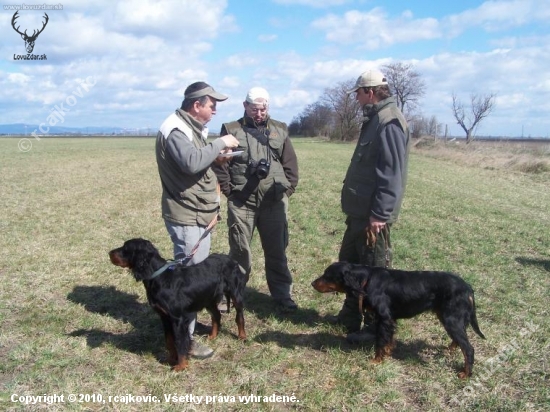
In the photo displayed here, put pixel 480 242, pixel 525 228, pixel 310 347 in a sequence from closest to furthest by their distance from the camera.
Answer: pixel 310 347 < pixel 480 242 < pixel 525 228

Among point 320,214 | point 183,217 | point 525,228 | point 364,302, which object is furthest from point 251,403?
point 525,228

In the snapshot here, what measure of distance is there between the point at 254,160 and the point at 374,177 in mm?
1347

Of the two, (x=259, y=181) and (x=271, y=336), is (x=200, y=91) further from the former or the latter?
(x=271, y=336)

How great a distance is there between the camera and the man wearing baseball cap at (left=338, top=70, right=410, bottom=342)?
3.71 meters

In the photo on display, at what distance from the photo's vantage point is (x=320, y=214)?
10.3 meters

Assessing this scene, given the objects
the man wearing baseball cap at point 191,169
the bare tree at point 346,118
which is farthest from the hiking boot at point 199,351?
the bare tree at point 346,118

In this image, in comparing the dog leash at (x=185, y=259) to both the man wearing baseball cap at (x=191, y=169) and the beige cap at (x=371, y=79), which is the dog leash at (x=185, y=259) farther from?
the beige cap at (x=371, y=79)

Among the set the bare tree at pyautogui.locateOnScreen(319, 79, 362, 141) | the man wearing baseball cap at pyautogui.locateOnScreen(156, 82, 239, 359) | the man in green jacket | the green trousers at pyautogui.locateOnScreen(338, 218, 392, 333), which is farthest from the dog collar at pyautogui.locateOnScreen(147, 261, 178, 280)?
the bare tree at pyautogui.locateOnScreen(319, 79, 362, 141)

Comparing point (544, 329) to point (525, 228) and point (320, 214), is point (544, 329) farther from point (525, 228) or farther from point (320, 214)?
point (320, 214)

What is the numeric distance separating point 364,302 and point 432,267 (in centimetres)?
313

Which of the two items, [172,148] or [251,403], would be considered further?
[172,148]

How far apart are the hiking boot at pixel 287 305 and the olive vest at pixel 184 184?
5.20ft

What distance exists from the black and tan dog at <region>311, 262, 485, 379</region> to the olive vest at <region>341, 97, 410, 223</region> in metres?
0.53

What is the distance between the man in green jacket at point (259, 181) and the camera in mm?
4582
